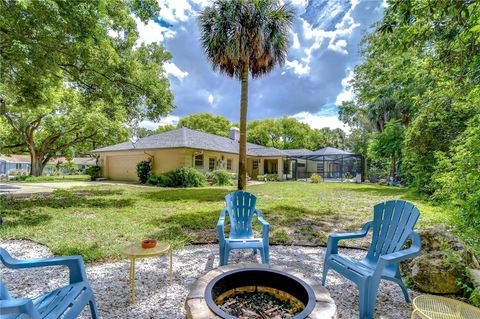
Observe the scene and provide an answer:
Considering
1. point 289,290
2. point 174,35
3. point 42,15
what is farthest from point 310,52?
point 289,290

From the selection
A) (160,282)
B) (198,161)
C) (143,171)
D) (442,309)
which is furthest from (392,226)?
(143,171)

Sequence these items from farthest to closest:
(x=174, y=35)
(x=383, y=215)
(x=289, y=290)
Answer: (x=174, y=35) → (x=383, y=215) → (x=289, y=290)

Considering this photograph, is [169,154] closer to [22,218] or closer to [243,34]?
[243,34]

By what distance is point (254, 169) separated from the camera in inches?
922

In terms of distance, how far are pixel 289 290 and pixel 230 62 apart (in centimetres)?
902

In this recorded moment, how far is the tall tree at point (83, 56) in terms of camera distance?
539cm

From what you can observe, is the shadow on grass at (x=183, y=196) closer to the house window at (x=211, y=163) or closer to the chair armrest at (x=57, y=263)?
the house window at (x=211, y=163)

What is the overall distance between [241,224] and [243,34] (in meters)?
7.31

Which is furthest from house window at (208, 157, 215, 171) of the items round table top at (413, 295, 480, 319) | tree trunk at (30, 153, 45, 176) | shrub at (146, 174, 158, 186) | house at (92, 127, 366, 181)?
tree trunk at (30, 153, 45, 176)

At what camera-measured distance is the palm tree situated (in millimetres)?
8672

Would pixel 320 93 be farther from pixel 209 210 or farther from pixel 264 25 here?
pixel 209 210

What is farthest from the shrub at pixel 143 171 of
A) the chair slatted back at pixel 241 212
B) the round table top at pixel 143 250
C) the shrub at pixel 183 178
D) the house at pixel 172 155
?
the round table top at pixel 143 250

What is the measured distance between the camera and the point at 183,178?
14.5 metres

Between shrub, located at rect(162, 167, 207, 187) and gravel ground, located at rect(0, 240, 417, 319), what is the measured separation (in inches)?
397
